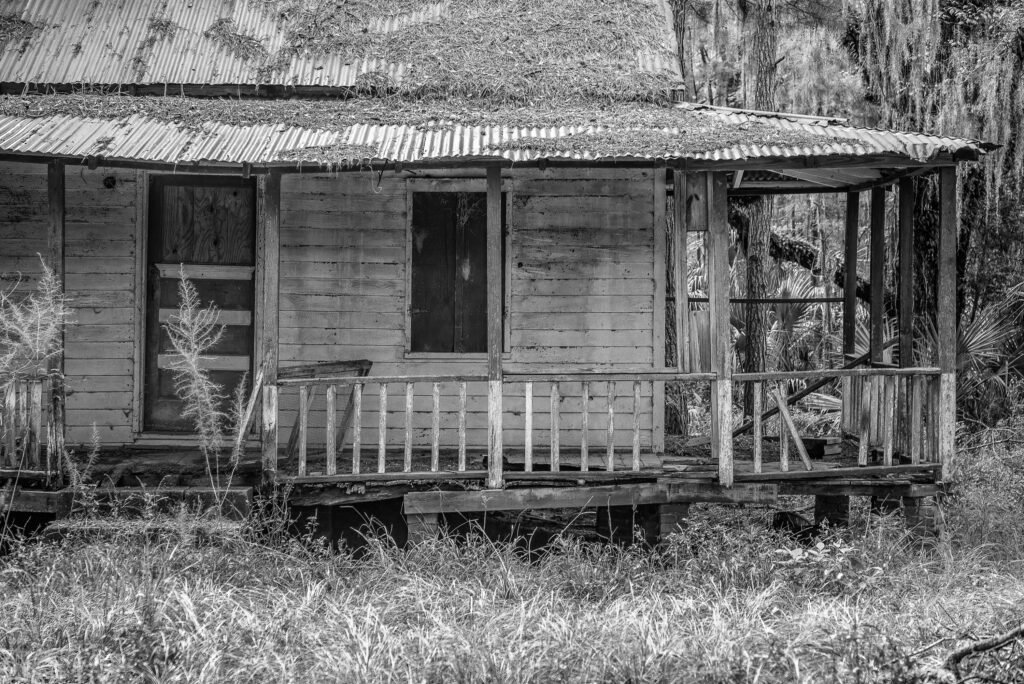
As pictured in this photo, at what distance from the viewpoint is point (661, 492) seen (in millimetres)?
8445

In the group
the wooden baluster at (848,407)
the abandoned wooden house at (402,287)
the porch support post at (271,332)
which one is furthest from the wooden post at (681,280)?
the porch support post at (271,332)

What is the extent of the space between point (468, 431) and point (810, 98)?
915 centimetres

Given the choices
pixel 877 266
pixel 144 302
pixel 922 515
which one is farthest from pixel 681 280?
pixel 144 302

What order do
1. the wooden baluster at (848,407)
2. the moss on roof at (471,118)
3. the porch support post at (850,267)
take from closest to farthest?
the moss on roof at (471,118) < the wooden baluster at (848,407) < the porch support post at (850,267)

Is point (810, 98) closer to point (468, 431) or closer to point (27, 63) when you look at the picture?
point (468, 431)

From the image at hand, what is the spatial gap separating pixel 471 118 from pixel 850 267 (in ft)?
14.9

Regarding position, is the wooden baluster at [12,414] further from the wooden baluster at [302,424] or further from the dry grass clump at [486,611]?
the wooden baluster at [302,424]

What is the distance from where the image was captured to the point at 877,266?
9.95 meters

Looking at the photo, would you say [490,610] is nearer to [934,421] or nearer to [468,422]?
[468,422]

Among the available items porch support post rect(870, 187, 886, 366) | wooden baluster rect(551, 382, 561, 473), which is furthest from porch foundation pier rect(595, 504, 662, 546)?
porch support post rect(870, 187, 886, 366)

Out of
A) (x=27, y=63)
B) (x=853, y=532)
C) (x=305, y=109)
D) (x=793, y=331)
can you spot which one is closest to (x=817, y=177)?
(x=853, y=532)

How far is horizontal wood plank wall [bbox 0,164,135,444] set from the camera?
30.6 ft

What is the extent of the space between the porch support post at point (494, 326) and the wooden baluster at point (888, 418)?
3.21 metres

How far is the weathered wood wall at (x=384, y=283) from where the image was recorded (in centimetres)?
936
